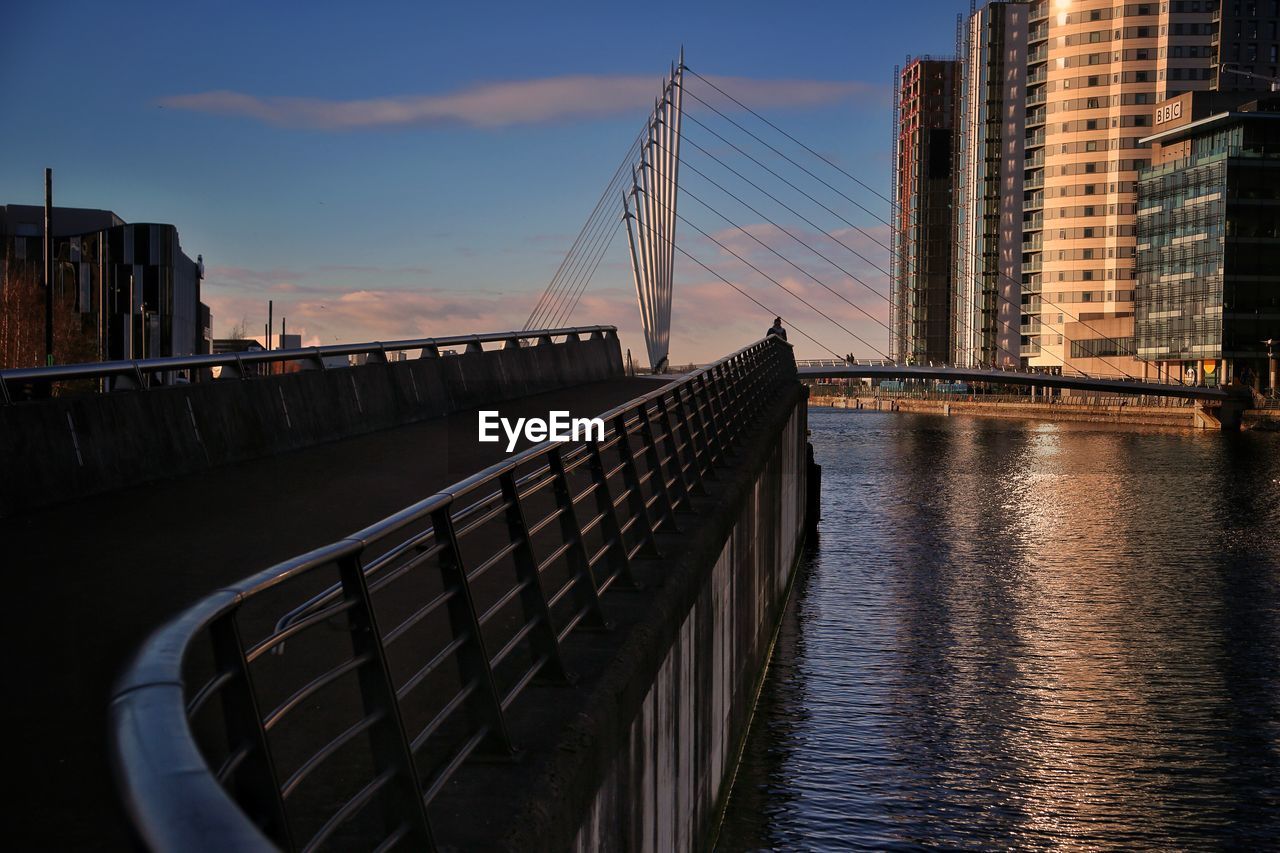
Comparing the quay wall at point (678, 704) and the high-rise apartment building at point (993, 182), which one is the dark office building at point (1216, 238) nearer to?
the high-rise apartment building at point (993, 182)

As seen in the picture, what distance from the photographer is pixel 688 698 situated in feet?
32.4

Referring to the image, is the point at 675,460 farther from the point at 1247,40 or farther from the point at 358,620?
the point at 1247,40

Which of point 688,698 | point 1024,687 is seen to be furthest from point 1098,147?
point 688,698

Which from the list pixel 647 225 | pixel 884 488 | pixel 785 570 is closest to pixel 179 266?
pixel 647 225

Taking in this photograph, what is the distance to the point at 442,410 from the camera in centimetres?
2311

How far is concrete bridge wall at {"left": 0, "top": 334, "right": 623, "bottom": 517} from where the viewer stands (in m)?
11.7

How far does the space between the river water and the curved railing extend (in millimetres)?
5640

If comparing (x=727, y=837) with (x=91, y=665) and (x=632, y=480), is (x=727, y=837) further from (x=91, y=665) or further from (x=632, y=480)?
(x=91, y=665)

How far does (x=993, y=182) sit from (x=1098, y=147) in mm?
18352

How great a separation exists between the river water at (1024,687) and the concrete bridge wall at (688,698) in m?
1.09

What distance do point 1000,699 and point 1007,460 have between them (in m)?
49.2

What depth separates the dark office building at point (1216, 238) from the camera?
10281 cm

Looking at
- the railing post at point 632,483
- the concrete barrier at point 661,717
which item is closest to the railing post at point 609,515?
the concrete barrier at point 661,717

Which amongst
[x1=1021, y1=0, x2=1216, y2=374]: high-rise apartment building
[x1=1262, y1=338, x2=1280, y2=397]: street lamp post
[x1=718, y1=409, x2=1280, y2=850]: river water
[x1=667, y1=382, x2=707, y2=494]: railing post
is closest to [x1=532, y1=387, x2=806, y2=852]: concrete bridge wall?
[x1=667, y1=382, x2=707, y2=494]: railing post
